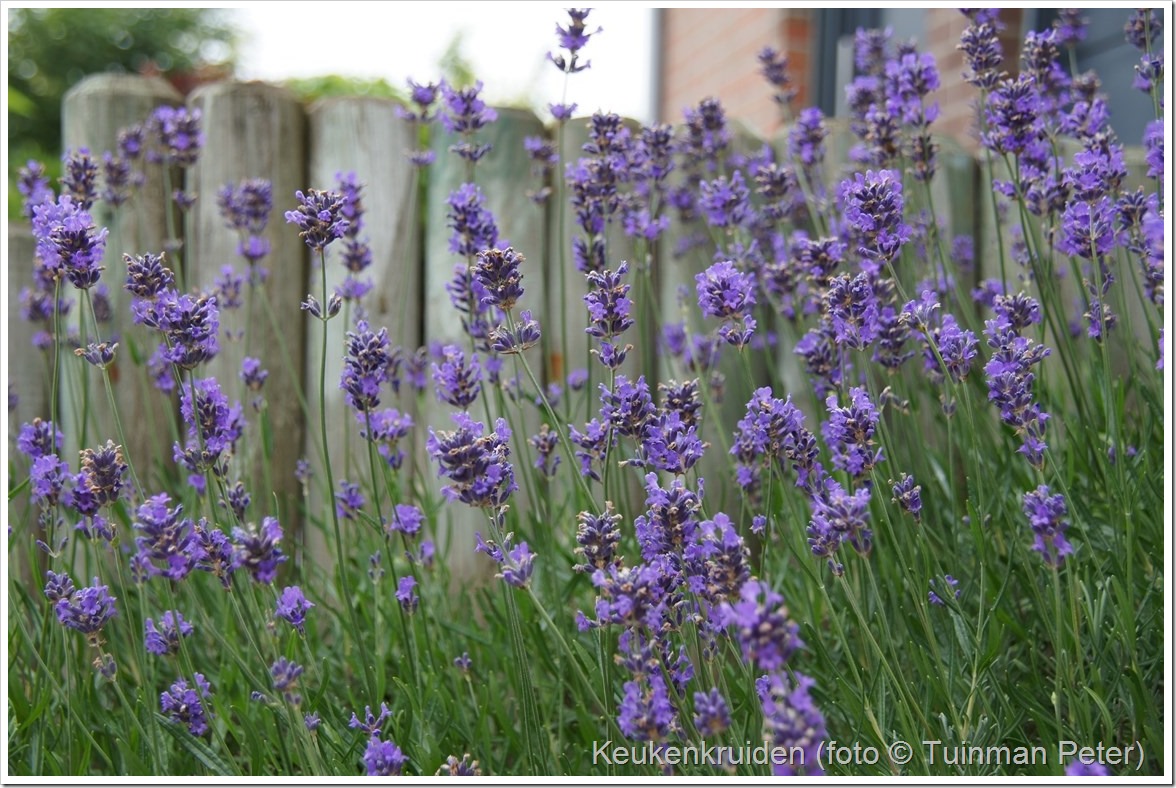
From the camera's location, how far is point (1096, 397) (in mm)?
2152

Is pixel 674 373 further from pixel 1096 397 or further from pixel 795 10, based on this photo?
pixel 795 10

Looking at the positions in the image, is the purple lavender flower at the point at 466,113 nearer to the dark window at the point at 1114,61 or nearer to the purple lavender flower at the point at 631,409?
the purple lavender flower at the point at 631,409

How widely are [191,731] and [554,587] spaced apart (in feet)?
2.25

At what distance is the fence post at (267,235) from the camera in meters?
3.12

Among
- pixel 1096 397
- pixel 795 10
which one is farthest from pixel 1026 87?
pixel 795 10

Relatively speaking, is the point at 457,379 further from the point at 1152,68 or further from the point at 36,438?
the point at 1152,68

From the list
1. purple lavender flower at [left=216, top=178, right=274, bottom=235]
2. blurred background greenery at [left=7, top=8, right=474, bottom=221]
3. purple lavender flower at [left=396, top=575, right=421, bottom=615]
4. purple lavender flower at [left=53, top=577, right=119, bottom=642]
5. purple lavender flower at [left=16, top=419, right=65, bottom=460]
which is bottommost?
purple lavender flower at [left=396, top=575, right=421, bottom=615]

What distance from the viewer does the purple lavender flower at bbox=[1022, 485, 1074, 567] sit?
4.61 feet

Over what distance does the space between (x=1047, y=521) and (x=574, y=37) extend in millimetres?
1382

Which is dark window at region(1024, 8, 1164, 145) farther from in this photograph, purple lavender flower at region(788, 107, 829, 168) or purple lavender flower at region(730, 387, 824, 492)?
purple lavender flower at region(730, 387, 824, 492)

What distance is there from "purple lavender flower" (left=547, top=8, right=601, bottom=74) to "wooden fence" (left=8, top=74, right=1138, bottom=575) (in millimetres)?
887

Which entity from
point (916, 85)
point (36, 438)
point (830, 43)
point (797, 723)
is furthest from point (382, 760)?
point (830, 43)

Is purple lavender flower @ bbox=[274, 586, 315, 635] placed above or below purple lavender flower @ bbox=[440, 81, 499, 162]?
below

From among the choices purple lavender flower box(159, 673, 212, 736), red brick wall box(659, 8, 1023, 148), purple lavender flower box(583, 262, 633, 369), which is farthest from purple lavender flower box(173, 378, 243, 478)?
red brick wall box(659, 8, 1023, 148)
